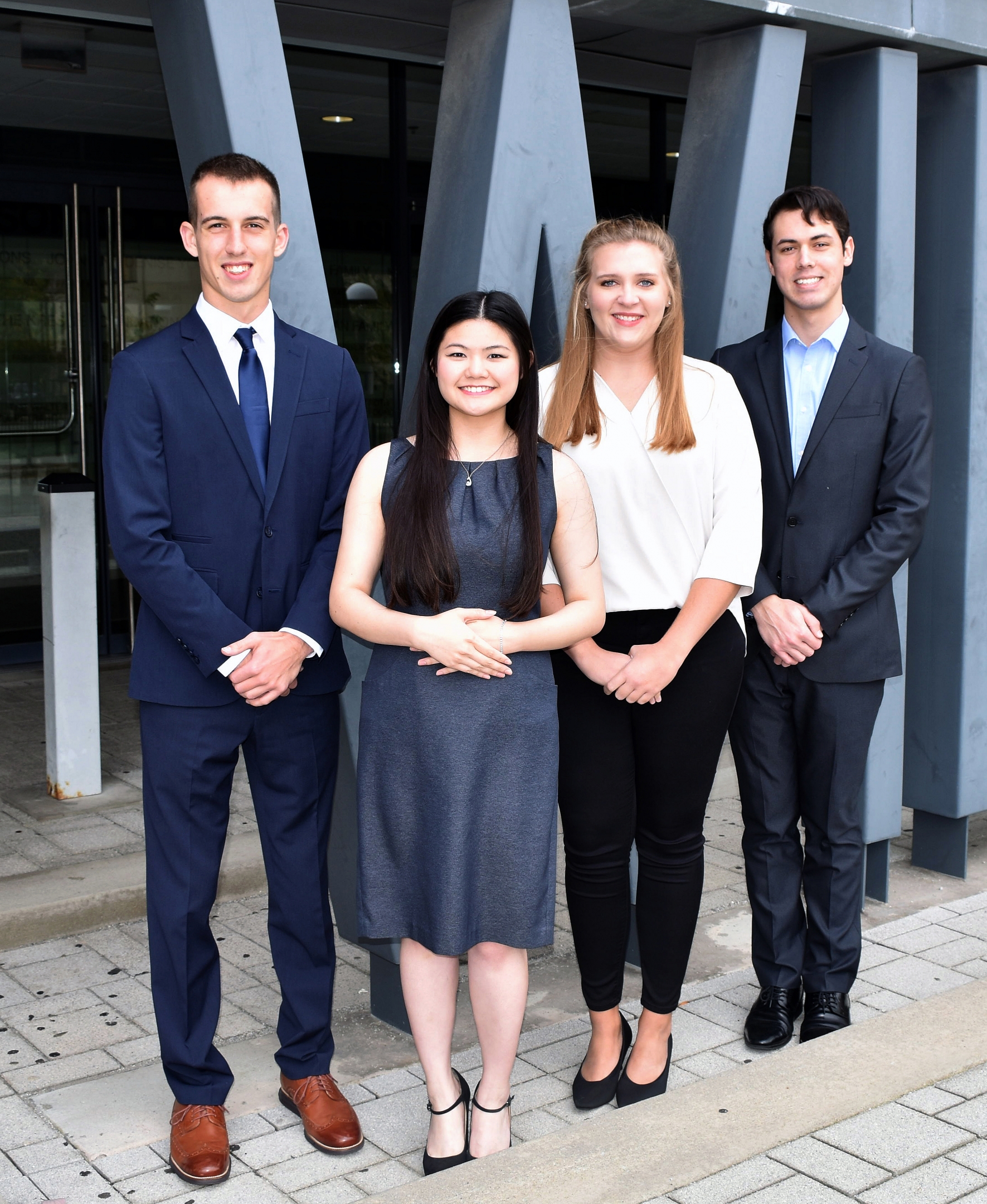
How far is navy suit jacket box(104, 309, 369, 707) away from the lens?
9.50ft

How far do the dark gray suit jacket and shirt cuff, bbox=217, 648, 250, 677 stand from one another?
145cm

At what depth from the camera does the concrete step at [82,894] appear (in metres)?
4.55

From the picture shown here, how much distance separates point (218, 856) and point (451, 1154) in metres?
0.82

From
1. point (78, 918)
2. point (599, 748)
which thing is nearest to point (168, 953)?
point (599, 748)

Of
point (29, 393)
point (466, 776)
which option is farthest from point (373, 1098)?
point (29, 393)

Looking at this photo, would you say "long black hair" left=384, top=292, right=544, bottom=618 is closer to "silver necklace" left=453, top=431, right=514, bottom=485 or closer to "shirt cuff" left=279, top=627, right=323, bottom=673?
"silver necklace" left=453, top=431, right=514, bottom=485

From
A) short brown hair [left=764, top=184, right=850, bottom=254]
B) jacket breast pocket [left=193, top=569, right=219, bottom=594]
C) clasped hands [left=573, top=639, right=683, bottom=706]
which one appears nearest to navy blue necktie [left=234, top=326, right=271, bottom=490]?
jacket breast pocket [left=193, top=569, right=219, bottom=594]

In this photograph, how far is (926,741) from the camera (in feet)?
16.9

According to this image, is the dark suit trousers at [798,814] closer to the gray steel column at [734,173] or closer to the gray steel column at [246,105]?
the gray steel column at [734,173]

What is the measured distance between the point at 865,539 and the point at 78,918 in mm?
2809

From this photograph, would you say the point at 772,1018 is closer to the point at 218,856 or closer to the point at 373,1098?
the point at 373,1098

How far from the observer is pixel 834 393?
3654 millimetres

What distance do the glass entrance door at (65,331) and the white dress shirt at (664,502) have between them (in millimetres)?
6076

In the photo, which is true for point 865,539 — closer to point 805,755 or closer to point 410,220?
point 805,755
